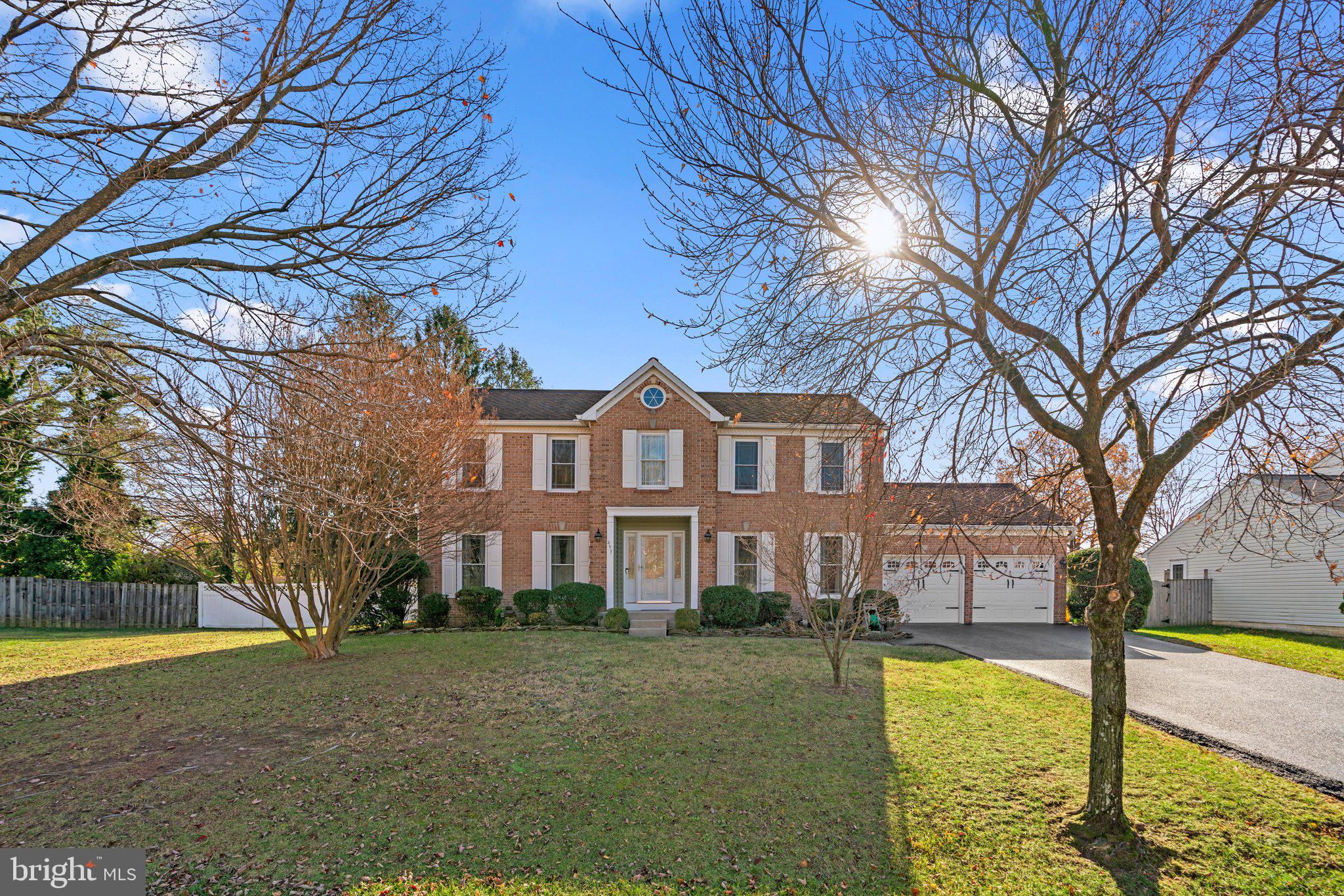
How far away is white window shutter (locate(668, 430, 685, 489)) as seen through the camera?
17.0 meters

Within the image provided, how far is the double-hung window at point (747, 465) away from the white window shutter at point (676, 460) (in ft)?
5.11

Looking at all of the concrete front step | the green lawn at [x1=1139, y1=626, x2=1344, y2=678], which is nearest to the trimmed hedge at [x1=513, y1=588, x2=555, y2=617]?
the concrete front step

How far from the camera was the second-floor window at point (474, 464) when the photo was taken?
14.9 meters

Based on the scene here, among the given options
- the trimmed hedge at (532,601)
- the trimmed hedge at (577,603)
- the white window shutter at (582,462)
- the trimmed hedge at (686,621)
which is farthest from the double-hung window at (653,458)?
the trimmed hedge at (532,601)

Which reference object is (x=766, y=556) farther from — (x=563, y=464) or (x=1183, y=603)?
(x=1183, y=603)

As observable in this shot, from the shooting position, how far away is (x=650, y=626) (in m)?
15.0

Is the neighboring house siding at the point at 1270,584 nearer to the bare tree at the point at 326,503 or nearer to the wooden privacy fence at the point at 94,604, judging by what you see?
the bare tree at the point at 326,503

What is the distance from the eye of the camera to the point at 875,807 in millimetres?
5793

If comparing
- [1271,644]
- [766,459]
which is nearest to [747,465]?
[766,459]

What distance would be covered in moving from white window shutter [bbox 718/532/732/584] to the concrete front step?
6.28 feet

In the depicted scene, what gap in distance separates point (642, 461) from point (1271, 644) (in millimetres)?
15740

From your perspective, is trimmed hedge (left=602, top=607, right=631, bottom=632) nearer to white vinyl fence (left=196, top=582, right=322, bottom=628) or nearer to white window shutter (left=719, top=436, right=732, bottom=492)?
white window shutter (left=719, top=436, right=732, bottom=492)

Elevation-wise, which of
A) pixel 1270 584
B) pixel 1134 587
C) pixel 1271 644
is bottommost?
pixel 1271 644

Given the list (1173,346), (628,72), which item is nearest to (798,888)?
(1173,346)
